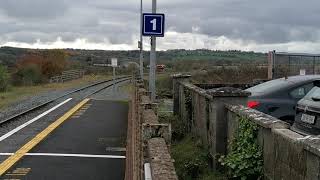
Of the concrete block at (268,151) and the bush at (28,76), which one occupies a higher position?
the concrete block at (268,151)

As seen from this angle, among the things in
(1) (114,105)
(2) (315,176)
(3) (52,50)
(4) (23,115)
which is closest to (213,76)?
(1) (114,105)

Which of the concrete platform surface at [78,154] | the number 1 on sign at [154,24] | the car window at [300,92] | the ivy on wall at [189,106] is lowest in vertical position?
the concrete platform surface at [78,154]

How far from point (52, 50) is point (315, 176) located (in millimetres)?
91654

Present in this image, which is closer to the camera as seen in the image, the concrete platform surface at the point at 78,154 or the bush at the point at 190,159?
the bush at the point at 190,159

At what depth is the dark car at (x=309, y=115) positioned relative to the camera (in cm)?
753

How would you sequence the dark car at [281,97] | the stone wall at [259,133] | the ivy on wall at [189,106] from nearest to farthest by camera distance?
the stone wall at [259,133]
the dark car at [281,97]
the ivy on wall at [189,106]

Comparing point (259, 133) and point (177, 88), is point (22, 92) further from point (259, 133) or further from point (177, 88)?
point (259, 133)

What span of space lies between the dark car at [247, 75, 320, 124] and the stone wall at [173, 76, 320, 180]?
1082 millimetres

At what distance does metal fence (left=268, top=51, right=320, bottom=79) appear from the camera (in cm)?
2552

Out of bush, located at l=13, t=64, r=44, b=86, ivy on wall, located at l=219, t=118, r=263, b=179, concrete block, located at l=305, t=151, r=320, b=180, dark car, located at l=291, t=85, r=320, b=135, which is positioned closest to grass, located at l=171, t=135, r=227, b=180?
ivy on wall, located at l=219, t=118, r=263, b=179

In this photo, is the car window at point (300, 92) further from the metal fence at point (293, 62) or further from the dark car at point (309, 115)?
the metal fence at point (293, 62)

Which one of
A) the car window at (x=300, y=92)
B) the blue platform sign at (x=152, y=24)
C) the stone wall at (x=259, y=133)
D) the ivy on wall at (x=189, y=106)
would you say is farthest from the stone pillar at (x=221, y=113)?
the blue platform sign at (x=152, y=24)

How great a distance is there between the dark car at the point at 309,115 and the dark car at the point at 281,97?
2.15 metres

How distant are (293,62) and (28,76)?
4359 centimetres
